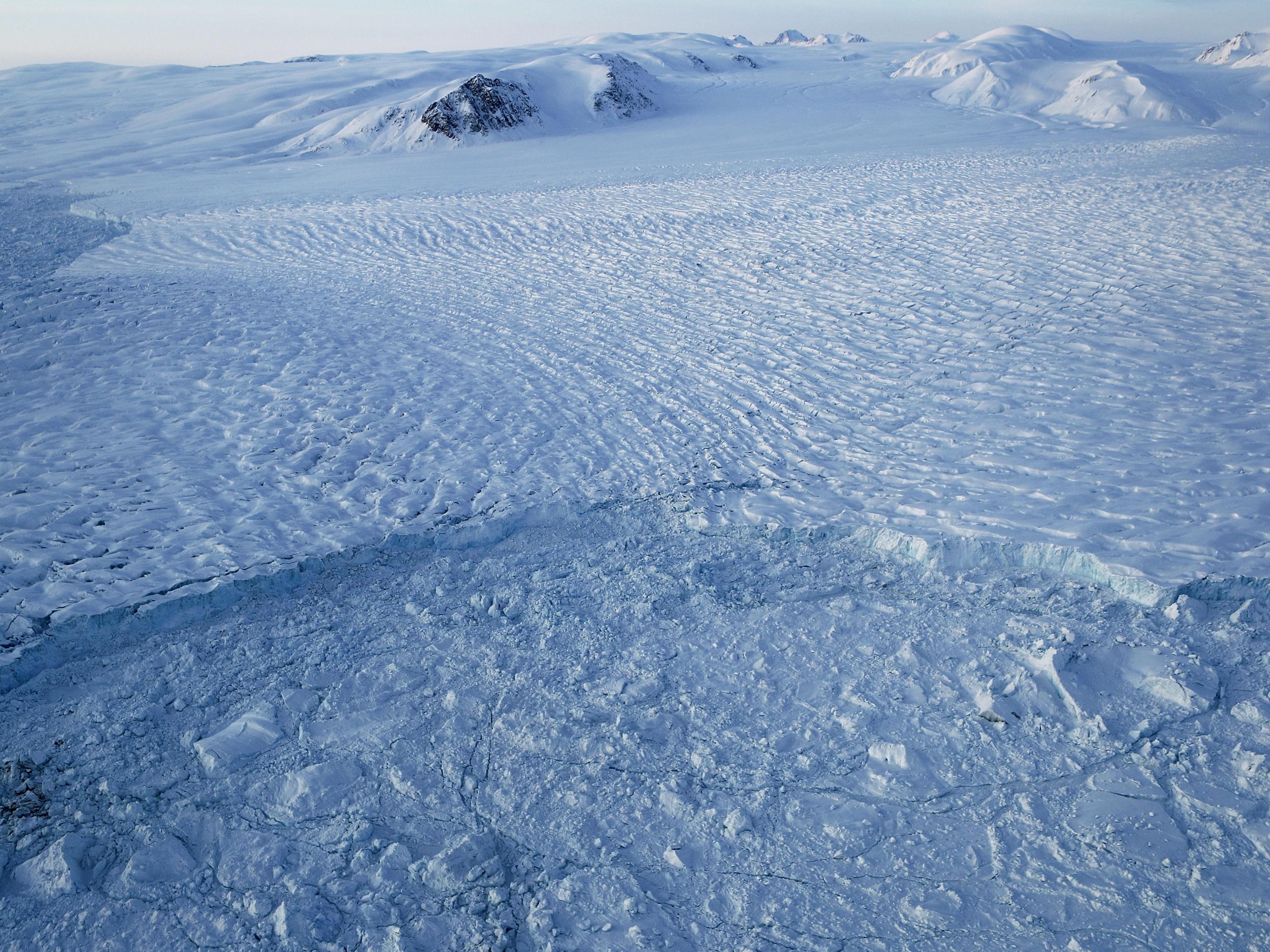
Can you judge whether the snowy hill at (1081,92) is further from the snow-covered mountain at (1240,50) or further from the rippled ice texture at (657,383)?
the snow-covered mountain at (1240,50)

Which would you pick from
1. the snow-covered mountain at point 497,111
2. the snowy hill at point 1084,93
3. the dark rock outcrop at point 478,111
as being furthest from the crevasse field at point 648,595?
the snowy hill at point 1084,93

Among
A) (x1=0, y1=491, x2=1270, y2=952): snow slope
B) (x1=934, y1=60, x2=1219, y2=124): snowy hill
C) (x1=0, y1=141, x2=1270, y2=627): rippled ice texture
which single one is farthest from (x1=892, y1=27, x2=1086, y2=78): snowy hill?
(x1=0, y1=491, x2=1270, y2=952): snow slope

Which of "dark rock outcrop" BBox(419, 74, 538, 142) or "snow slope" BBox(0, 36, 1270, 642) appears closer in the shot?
"snow slope" BBox(0, 36, 1270, 642)

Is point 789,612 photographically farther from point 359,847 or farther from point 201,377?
point 201,377

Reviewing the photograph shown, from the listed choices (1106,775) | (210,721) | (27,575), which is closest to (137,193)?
(27,575)

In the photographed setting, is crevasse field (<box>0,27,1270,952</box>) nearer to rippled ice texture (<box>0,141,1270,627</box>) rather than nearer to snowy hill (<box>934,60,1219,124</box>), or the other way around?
rippled ice texture (<box>0,141,1270,627</box>)

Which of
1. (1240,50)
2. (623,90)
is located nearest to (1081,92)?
(623,90)

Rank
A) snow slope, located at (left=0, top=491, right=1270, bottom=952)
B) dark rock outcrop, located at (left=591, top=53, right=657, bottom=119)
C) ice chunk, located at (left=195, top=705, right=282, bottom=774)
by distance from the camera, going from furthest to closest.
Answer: dark rock outcrop, located at (left=591, top=53, right=657, bottom=119) → ice chunk, located at (left=195, top=705, right=282, bottom=774) → snow slope, located at (left=0, top=491, right=1270, bottom=952)
